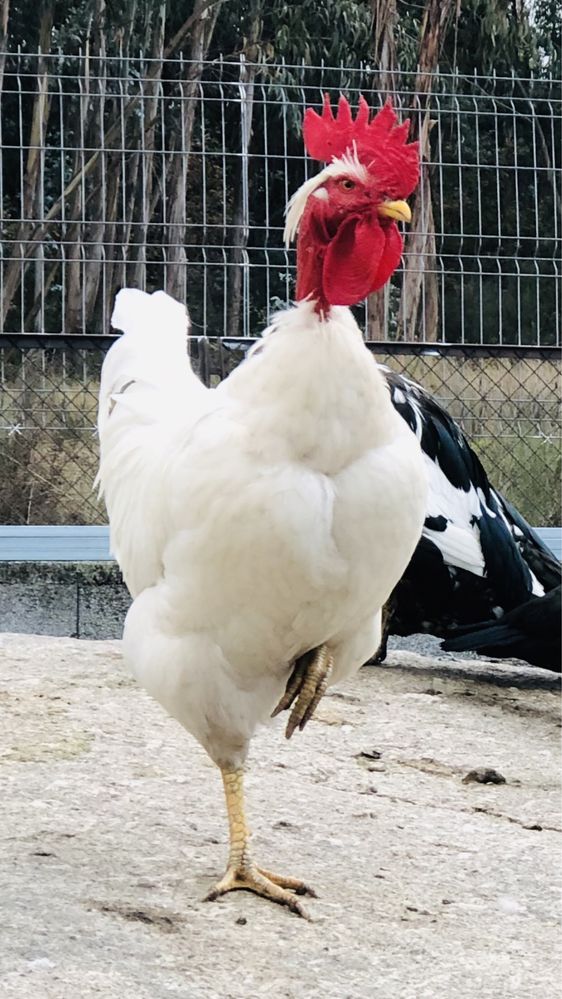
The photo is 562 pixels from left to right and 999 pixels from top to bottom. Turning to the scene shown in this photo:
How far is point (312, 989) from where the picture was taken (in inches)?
89.1

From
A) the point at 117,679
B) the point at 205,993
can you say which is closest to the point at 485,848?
the point at 205,993

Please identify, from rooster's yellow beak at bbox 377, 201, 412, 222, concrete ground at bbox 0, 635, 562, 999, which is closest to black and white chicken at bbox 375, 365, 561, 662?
concrete ground at bbox 0, 635, 562, 999

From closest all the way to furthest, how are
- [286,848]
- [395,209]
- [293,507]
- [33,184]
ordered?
[293,507], [395,209], [286,848], [33,184]

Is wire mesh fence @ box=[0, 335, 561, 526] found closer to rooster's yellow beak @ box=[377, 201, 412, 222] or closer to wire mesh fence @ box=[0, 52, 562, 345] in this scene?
wire mesh fence @ box=[0, 52, 562, 345]

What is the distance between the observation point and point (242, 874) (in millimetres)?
2768

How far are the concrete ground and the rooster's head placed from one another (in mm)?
1267

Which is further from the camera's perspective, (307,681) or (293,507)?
(307,681)

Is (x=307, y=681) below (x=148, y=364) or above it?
below

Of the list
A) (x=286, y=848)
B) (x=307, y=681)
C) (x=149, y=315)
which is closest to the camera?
(x=307, y=681)

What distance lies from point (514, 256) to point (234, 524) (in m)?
3.62

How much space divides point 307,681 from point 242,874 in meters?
0.46

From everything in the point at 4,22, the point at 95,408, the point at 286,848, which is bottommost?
the point at 286,848

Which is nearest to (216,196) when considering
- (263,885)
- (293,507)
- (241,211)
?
(241,211)

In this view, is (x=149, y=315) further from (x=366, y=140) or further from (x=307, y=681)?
(x=307, y=681)
